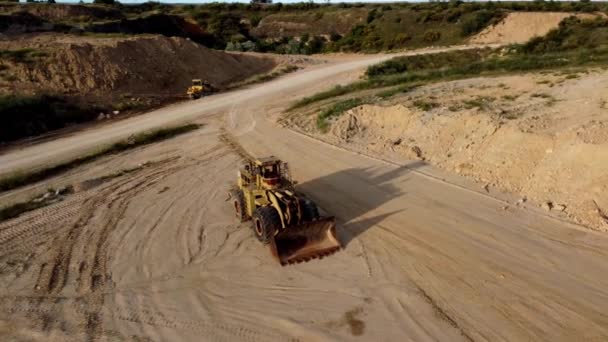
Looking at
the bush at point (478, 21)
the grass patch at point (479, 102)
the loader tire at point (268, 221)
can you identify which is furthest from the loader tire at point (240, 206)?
the bush at point (478, 21)

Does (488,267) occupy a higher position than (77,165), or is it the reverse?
(488,267)

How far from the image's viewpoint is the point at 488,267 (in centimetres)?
1109

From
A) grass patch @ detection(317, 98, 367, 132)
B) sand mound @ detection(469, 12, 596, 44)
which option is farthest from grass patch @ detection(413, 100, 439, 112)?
sand mound @ detection(469, 12, 596, 44)

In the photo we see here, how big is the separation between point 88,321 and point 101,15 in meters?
66.6

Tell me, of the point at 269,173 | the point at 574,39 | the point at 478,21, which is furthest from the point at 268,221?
the point at 478,21

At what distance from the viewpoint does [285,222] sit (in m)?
12.1

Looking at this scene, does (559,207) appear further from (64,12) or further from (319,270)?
(64,12)

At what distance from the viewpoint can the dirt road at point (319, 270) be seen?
31.2ft

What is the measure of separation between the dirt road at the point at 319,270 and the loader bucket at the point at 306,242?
1.13 feet

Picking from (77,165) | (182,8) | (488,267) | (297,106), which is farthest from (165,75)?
(182,8)

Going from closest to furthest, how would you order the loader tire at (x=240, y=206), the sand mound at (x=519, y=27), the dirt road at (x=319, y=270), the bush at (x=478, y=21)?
the dirt road at (x=319, y=270)
the loader tire at (x=240, y=206)
the sand mound at (x=519, y=27)
the bush at (x=478, y=21)

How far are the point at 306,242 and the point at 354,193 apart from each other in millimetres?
4150

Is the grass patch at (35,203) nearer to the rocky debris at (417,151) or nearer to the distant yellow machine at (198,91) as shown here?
the rocky debris at (417,151)

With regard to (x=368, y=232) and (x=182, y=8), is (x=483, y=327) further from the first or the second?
(x=182, y=8)
